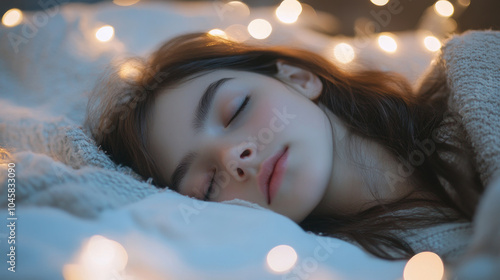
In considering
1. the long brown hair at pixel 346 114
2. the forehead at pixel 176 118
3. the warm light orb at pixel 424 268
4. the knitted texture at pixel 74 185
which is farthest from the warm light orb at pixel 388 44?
the knitted texture at pixel 74 185

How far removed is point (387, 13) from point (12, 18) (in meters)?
1.53

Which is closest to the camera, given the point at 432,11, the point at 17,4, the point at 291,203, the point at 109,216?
the point at 109,216

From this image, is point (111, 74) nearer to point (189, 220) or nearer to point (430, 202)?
point (189, 220)

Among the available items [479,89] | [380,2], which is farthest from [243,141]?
[380,2]

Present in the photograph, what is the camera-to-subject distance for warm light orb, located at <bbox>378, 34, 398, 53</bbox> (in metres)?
1.41

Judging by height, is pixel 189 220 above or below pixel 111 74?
below

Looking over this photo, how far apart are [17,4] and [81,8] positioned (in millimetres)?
218

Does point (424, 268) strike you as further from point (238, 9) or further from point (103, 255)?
point (238, 9)

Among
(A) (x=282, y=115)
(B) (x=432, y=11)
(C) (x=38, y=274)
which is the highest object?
(B) (x=432, y=11)

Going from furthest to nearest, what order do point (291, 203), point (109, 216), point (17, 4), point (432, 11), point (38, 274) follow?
point (432, 11) < point (17, 4) < point (291, 203) < point (109, 216) < point (38, 274)

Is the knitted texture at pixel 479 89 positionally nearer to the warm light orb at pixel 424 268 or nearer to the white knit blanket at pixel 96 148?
the white knit blanket at pixel 96 148

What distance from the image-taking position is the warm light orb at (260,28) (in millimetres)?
1427

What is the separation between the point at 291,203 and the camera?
79 centimetres

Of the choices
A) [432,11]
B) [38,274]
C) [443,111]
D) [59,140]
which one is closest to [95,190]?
[38,274]
